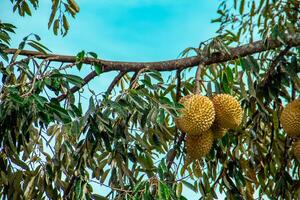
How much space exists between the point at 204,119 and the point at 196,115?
4 cm

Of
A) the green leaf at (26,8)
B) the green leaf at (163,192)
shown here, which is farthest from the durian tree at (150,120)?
the green leaf at (26,8)

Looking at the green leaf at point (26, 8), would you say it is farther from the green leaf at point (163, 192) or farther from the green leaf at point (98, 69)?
the green leaf at point (163, 192)

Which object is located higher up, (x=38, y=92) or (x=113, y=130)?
(x=38, y=92)

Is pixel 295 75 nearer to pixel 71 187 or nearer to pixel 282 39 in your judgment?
pixel 282 39

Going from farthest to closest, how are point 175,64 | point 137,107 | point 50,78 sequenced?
1. point 175,64
2. point 50,78
3. point 137,107

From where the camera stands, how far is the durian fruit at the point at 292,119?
2.27 metres

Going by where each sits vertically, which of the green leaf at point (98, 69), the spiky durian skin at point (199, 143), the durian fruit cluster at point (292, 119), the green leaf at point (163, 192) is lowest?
the green leaf at point (163, 192)

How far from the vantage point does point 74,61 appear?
2.52 m

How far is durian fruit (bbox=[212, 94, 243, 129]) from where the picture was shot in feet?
7.27

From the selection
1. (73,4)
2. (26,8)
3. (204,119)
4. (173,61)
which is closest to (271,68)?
(173,61)

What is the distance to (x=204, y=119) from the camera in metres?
2.12

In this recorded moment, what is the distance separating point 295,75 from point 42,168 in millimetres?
1242

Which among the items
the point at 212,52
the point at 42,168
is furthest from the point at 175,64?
the point at 42,168

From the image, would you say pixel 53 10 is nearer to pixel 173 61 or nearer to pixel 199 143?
pixel 173 61
